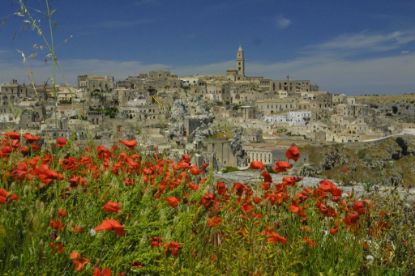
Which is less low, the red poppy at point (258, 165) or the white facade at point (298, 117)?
the red poppy at point (258, 165)

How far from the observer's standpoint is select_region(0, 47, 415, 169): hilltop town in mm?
42688

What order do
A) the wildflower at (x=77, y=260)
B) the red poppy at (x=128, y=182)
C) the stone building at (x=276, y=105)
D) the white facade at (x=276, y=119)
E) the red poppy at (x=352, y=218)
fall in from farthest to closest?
the stone building at (x=276, y=105)
the white facade at (x=276, y=119)
the red poppy at (x=128, y=182)
the red poppy at (x=352, y=218)
the wildflower at (x=77, y=260)

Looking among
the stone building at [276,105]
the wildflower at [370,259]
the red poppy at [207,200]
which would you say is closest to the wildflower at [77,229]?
the red poppy at [207,200]

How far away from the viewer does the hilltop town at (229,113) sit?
42.7m

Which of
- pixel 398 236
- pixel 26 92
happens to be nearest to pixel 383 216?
pixel 398 236

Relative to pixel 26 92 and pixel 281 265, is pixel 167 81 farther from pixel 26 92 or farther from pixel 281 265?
pixel 281 265

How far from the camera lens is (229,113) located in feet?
256


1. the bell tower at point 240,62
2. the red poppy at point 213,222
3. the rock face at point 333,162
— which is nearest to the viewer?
the red poppy at point 213,222

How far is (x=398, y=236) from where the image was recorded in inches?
126

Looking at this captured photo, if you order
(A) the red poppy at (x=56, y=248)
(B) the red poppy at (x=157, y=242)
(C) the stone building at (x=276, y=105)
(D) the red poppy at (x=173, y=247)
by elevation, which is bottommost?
(C) the stone building at (x=276, y=105)

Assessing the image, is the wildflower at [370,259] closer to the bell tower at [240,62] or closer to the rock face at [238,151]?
the rock face at [238,151]

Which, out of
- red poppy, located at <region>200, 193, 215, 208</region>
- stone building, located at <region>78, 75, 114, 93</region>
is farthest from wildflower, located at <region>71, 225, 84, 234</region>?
stone building, located at <region>78, 75, 114, 93</region>

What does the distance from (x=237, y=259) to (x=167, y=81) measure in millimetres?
97360

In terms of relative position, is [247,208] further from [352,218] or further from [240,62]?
[240,62]
